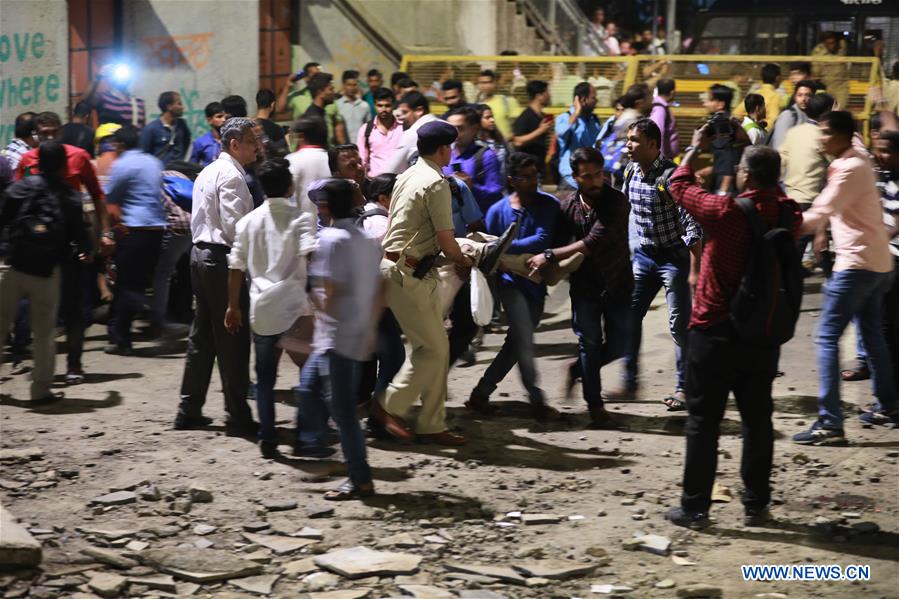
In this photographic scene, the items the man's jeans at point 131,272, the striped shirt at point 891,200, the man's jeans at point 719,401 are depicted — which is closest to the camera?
the man's jeans at point 719,401

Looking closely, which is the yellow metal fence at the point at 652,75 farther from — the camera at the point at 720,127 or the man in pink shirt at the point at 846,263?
the camera at the point at 720,127

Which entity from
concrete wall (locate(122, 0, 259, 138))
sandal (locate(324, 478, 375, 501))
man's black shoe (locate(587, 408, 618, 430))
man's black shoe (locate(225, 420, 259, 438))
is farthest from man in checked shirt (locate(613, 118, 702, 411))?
concrete wall (locate(122, 0, 259, 138))

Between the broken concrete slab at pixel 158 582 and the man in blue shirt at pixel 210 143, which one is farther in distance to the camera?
the man in blue shirt at pixel 210 143

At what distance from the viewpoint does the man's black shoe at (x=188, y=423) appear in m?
8.00

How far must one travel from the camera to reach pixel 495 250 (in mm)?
7617

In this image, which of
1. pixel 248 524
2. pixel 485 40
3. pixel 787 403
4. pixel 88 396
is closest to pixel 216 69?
pixel 485 40

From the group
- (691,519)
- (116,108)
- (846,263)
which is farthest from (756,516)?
(116,108)

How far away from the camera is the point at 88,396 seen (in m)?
8.88

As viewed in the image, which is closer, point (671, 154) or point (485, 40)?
point (671, 154)

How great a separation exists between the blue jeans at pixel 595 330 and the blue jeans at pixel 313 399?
174 cm

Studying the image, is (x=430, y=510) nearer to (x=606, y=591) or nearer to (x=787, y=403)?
(x=606, y=591)

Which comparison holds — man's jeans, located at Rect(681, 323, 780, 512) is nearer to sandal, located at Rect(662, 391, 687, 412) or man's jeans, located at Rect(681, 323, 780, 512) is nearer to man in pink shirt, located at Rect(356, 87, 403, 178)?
sandal, located at Rect(662, 391, 687, 412)

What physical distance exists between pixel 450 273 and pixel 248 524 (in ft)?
7.55

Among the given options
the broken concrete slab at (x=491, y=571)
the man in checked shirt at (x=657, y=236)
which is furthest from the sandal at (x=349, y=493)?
the man in checked shirt at (x=657, y=236)
